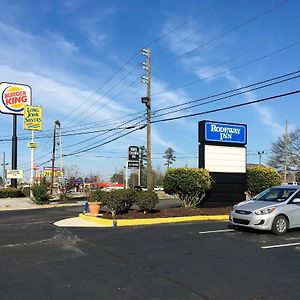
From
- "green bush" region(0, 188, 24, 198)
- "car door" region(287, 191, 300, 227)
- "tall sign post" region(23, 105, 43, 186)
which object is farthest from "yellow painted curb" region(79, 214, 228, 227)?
"green bush" region(0, 188, 24, 198)

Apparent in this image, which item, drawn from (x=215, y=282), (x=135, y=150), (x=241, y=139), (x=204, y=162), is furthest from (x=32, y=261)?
(x=135, y=150)

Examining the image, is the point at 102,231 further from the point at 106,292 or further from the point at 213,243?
the point at 106,292

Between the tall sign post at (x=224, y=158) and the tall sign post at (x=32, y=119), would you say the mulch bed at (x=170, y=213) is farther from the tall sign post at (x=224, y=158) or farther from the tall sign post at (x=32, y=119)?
the tall sign post at (x=32, y=119)

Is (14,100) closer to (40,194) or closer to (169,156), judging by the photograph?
(40,194)

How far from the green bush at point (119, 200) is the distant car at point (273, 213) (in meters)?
5.47

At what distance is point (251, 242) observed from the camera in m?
10.7

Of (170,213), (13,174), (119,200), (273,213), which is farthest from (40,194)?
(273,213)

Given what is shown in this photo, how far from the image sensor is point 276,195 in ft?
43.0

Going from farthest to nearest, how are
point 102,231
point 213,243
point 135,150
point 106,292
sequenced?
point 135,150 < point 102,231 < point 213,243 < point 106,292

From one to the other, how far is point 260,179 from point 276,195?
6.85m

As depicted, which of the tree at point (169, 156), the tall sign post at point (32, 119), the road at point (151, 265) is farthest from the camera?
the tree at point (169, 156)

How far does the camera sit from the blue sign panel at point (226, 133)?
19.2m

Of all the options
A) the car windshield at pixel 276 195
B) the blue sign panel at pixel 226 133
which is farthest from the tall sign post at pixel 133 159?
the car windshield at pixel 276 195

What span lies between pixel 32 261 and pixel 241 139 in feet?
45.0
